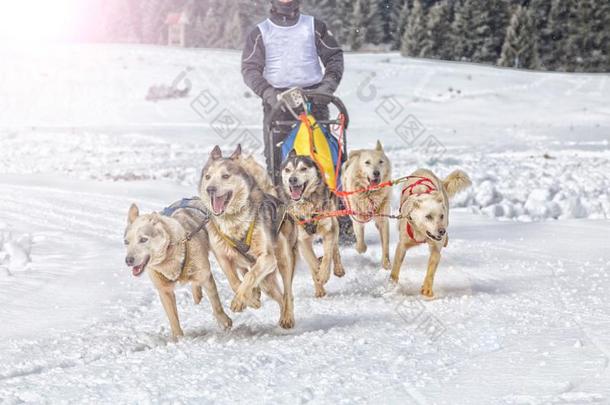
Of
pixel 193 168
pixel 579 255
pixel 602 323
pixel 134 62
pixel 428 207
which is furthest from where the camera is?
pixel 134 62

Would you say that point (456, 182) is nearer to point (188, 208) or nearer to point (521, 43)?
point (188, 208)

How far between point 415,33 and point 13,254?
3318cm

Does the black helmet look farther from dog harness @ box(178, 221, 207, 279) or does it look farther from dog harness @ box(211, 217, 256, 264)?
dog harness @ box(178, 221, 207, 279)

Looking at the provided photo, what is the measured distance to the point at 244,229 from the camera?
13.3ft

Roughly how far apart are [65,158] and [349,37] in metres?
27.7

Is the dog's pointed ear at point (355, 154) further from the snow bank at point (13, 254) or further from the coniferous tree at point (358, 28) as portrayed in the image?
the coniferous tree at point (358, 28)

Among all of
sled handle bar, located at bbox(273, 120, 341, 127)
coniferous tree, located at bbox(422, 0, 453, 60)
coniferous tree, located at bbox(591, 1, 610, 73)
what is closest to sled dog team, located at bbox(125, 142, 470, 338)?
sled handle bar, located at bbox(273, 120, 341, 127)

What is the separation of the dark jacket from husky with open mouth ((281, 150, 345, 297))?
43.4 inches

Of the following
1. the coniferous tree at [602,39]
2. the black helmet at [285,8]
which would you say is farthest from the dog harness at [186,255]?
the coniferous tree at [602,39]

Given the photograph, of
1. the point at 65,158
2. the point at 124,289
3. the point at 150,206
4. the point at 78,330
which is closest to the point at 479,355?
the point at 78,330

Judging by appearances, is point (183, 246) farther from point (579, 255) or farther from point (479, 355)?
point (579, 255)

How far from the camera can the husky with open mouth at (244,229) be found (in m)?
3.94

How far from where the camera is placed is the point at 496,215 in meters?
8.47

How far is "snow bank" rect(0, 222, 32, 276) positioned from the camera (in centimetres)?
580
